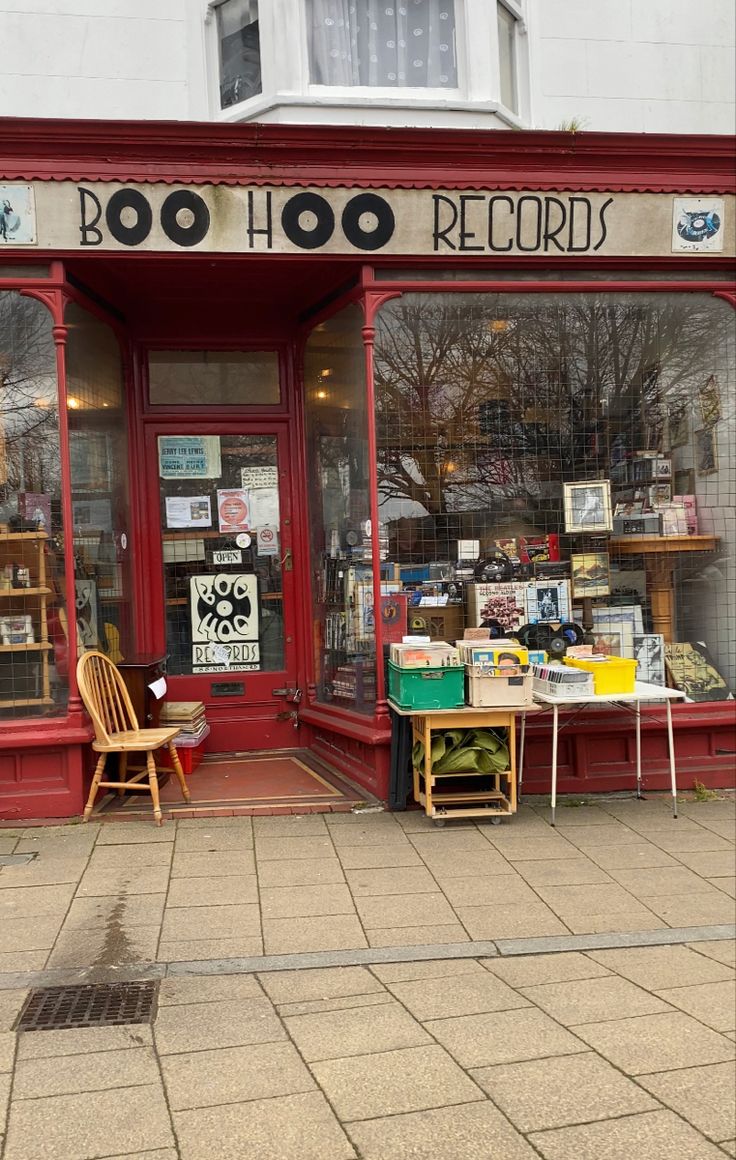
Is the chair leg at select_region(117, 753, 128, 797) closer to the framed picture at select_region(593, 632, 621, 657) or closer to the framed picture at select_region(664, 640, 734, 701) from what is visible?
the framed picture at select_region(593, 632, 621, 657)

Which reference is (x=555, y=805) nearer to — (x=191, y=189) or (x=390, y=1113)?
(x=390, y=1113)

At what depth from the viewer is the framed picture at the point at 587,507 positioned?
716cm

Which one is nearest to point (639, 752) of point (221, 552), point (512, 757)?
point (512, 757)

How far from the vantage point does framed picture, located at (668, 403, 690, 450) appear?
23.9 ft

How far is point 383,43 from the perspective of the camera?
7.04 metres

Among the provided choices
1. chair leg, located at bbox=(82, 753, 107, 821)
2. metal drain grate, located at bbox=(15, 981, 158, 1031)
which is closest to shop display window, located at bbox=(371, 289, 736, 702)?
chair leg, located at bbox=(82, 753, 107, 821)

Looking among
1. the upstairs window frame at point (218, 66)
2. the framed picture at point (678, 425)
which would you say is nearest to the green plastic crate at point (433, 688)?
the framed picture at point (678, 425)

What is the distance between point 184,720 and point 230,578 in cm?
126

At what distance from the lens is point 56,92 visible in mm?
6848

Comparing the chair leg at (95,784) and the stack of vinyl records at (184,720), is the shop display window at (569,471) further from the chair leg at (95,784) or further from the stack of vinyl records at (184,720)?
the chair leg at (95,784)

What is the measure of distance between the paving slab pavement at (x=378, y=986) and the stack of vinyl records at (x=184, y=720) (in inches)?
43.0

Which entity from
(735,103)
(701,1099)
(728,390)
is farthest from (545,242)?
(701,1099)

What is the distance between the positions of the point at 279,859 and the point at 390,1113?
2.51 m

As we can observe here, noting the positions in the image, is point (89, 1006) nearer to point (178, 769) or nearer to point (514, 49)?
point (178, 769)
